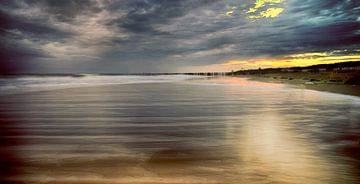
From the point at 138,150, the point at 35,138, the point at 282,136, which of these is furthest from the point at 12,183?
the point at 282,136

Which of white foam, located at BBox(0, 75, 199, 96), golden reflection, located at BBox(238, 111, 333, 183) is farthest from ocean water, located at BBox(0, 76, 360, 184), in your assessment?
white foam, located at BBox(0, 75, 199, 96)

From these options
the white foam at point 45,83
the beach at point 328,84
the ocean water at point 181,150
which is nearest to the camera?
the ocean water at point 181,150

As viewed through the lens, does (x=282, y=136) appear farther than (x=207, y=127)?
No

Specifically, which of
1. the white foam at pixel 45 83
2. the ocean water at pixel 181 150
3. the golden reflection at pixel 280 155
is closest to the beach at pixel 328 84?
the ocean water at pixel 181 150

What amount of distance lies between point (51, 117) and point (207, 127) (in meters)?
6.04

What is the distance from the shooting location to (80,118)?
11008 millimetres

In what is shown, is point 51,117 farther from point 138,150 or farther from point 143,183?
point 143,183

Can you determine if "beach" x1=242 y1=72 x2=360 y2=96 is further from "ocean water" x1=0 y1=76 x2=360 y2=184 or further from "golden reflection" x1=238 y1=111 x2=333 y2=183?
"golden reflection" x1=238 y1=111 x2=333 y2=183

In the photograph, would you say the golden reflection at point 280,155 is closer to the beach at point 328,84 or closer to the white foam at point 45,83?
the beach at point 328,84

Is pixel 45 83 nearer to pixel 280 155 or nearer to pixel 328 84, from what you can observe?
pixel 328 84

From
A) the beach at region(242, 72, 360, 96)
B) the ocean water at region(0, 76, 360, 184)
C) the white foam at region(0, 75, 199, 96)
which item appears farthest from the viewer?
the white foam at region(0, 75, 199, 96)

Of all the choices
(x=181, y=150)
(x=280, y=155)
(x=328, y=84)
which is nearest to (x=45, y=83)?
(x=328, y=84)

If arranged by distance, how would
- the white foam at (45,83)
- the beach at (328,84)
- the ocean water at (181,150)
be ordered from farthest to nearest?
1. the white foam at (45,83)
2. the beach at (328,84)
3. the ocean water at (181,150)

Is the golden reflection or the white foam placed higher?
the white foam
